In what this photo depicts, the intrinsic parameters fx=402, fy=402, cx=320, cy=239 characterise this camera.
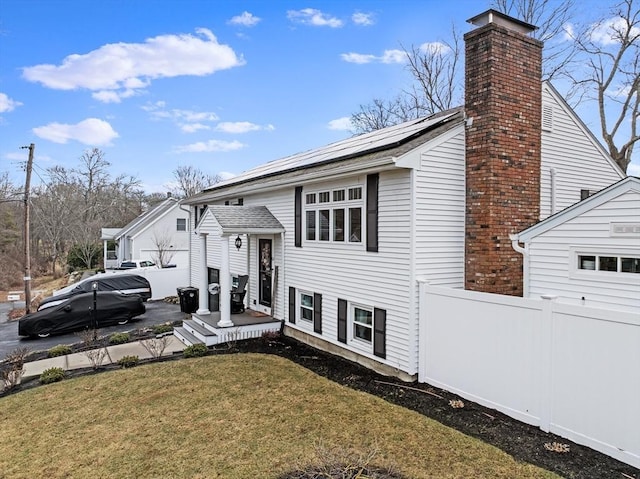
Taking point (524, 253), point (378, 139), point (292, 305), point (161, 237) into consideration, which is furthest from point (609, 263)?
point (161, 237)

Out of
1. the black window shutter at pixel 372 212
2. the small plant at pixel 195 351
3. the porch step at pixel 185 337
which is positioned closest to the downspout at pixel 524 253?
the black window shutter at pixel 372 212

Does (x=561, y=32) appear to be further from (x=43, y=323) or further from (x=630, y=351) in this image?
(x=43, y=323)

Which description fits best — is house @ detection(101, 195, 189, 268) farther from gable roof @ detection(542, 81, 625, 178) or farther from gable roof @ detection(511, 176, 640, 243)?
gable roof @ detection(511, 176, 640, 243)

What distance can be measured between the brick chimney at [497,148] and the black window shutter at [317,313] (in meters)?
3.61

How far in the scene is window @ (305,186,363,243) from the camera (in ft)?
28.5

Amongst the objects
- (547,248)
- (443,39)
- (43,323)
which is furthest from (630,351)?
(443,39)

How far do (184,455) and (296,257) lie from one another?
21.0 ft

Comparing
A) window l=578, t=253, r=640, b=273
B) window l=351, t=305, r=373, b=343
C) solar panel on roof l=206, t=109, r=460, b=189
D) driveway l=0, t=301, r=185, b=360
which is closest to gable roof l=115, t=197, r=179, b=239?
driveway l=0, t=301, r=185, b=360

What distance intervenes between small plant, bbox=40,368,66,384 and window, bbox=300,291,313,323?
5.59 m

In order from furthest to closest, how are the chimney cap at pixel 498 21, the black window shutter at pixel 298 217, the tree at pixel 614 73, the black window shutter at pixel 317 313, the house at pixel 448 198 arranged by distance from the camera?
the tree at pixel 614 73, the black window shutter at pixel 298 217, the black window shutter at pixel 317 313, the chimney cap at pixel 498 21, the house at pixel 448 198

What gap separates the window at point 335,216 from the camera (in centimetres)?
869

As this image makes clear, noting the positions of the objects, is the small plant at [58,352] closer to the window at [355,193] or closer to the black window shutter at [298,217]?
the black window shutter at [298,217]

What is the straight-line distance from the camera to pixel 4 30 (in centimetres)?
1412

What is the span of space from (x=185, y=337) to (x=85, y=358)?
8.18ft
